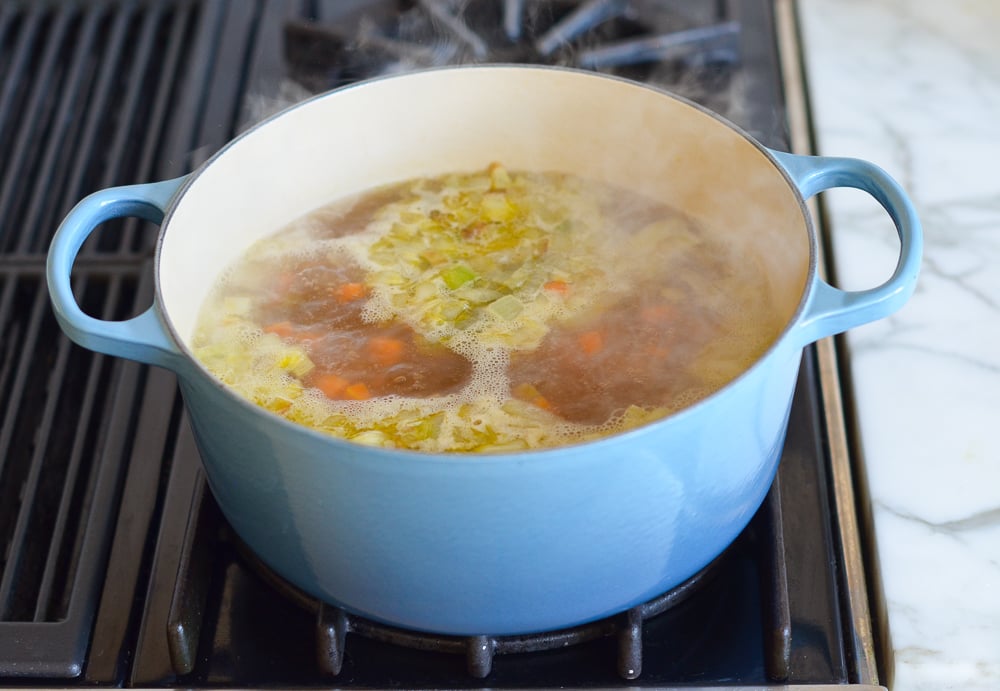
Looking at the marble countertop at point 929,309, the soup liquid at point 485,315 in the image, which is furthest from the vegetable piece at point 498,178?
the marble countertop at point 929,309

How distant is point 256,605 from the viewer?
0.84 metres

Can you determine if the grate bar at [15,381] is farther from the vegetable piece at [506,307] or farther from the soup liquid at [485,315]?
the vegetable piece at [506,307]

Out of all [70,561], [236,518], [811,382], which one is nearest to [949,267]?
[811,382]

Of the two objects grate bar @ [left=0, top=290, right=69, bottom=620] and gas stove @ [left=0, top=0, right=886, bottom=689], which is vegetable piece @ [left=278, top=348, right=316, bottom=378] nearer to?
gas stove @ [left=0, top=0, right=886, bottom=689]

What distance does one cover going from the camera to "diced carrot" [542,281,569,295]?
967mm

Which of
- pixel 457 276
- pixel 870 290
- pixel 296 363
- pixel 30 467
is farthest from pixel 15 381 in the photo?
pixel 870 290

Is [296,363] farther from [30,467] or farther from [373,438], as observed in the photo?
[30,467]

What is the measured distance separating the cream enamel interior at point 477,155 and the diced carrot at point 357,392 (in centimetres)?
15

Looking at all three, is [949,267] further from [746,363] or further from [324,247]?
[324,247]

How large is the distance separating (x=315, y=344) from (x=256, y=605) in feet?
0.74

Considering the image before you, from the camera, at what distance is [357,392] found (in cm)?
86

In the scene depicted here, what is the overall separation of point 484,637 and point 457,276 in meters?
0.36

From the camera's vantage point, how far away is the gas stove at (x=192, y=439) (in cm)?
79

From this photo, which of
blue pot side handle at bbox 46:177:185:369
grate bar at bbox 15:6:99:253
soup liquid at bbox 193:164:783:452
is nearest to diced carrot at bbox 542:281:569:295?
soup liquid at bbox 193:164:783:452
